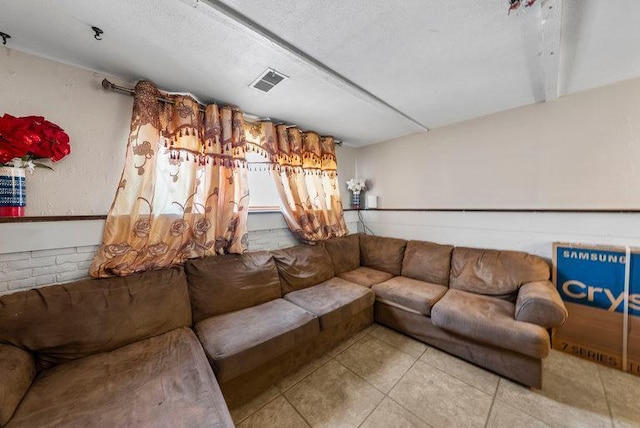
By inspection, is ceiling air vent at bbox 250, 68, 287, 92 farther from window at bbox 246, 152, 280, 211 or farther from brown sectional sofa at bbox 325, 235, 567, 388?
brown sectional sofa at bbox 325, 235, 567, 388

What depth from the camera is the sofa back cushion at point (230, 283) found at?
1.79m

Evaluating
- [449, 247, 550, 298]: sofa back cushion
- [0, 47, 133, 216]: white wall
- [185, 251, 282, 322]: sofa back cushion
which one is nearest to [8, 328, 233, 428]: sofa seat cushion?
[185, 251, 282, 322]: sofa back cushion

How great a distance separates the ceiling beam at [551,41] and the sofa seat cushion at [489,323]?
1.83m

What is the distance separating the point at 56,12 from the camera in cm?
112

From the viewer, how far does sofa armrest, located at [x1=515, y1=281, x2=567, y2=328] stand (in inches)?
61.0

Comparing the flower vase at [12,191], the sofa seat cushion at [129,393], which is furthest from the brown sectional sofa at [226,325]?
the flower vase at [12,191]

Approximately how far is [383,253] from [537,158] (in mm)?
1867

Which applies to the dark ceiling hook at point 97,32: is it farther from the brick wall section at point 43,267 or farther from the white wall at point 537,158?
the white wall at point 537,158

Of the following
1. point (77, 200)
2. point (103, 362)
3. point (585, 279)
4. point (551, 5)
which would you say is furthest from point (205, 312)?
point (585, 279)

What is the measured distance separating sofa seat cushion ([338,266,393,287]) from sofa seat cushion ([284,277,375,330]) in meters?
0.17

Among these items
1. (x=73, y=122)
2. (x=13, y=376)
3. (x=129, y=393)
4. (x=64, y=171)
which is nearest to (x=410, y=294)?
(x=129, y=393)

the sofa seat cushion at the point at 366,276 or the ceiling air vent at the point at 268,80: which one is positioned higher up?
the ceiling air vent at the point at 268,80

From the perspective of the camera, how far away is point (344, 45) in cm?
138

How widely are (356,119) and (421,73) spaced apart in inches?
37.3
